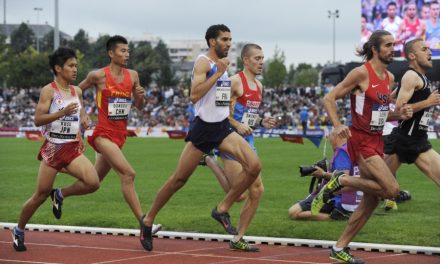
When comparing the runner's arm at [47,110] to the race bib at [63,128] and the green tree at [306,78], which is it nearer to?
the race bib at [63,128]

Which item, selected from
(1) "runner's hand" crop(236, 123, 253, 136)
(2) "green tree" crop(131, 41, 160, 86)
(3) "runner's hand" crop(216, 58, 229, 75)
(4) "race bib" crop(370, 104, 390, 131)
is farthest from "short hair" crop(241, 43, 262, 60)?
(2) "green tree" crop(131, 41, 160, 86)

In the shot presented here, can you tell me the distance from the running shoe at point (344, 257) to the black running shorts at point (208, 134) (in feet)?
5.51

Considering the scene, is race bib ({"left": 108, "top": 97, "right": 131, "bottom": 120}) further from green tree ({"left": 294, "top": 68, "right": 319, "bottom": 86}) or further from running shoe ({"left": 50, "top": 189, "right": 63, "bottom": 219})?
green tree ({"left": 294, "top": 68, "right": 319, "bottom": 86})

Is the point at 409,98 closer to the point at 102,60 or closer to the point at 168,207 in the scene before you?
the point at 168,207

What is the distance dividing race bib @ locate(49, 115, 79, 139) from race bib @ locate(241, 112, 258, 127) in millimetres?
2341

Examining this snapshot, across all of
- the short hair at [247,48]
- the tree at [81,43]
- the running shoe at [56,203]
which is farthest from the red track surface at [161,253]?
the tree at [81,43]

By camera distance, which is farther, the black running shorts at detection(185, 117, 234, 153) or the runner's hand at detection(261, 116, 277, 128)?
the runner's hand at detection(261, 116, 277, 128)

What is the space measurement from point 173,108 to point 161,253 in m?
52.3

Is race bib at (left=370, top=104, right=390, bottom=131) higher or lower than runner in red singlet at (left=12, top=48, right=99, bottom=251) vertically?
higher

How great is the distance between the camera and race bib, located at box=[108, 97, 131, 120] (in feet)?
31.2

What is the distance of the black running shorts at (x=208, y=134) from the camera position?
8711mm

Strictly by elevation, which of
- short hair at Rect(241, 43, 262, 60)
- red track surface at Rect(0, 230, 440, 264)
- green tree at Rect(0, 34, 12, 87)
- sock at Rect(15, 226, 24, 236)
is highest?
short hair at Rect(241, 43, 262, 60)

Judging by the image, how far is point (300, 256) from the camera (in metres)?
8.48

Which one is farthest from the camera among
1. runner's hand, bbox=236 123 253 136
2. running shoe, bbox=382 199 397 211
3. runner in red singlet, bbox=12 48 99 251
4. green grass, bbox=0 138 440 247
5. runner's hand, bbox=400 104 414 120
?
running shoe, bbox=382 199 397 211
